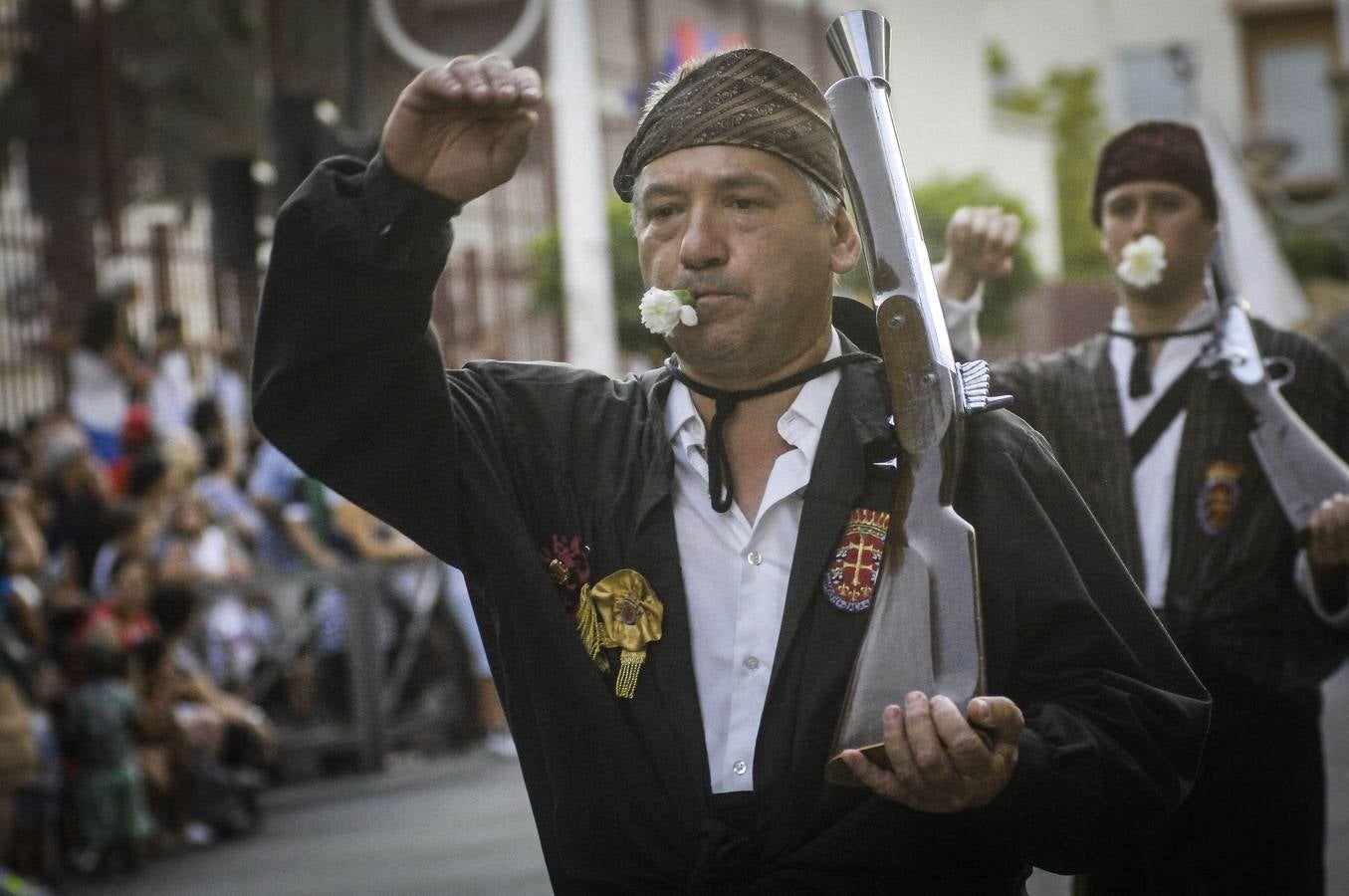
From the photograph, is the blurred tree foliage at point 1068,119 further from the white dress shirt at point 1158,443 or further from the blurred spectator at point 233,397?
the white dress shirt at point 1158,443

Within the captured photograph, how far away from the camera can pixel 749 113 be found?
2922 millimetres

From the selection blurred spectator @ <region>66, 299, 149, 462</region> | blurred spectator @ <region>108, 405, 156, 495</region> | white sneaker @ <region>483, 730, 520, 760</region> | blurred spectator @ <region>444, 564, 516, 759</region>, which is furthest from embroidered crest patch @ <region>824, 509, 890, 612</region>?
blurred spectator @ <region>66, 299, 149, 462</region>

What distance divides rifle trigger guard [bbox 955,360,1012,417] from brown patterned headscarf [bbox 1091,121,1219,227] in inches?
79.0

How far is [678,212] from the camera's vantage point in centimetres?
297

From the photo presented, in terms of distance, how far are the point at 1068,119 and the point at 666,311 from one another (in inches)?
1567

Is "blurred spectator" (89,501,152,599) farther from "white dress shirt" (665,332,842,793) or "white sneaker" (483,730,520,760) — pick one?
"white dress shirt" (665,332,842,793)

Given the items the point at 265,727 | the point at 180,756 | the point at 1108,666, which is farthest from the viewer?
the point at 265,727

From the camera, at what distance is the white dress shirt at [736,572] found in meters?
2.87

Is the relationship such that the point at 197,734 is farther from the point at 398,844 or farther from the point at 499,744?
the point at 499,744

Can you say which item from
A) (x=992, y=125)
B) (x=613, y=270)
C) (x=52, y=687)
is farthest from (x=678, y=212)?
(x=992, y=125)

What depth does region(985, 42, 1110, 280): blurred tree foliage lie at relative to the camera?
40812 mm

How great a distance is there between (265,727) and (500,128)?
28.4 ft

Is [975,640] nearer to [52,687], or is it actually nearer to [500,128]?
[500,128]

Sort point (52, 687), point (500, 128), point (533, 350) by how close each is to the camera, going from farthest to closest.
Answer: point (533, 350)
point (52, 687)
point (500, 128)
